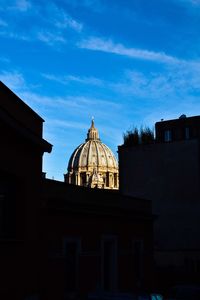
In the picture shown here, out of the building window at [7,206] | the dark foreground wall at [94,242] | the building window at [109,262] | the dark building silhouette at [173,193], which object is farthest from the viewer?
the dark building silhouette at [173,193]

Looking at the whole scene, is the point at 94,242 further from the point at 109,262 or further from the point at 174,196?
the point at 174,196

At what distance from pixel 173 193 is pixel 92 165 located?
108 metres

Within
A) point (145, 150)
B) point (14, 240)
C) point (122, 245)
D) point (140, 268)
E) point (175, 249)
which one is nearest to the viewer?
point (14, 240)

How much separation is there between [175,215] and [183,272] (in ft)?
16.8

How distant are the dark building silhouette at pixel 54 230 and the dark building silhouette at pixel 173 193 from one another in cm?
945

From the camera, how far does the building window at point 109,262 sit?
74.2 ft

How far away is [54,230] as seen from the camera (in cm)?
1817

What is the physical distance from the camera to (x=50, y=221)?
1794cm

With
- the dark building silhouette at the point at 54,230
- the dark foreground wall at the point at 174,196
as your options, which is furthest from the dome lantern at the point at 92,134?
the dark building silhouette at the point at 54,230

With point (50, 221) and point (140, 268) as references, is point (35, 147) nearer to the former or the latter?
point (50, 221)

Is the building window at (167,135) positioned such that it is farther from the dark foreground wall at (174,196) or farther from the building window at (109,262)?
the building window at (109,262)

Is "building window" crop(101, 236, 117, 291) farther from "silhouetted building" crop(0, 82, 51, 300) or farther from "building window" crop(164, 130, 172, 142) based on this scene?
"building window" crop(164, 130, 172, 142)

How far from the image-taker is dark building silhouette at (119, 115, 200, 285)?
36281 millimetres

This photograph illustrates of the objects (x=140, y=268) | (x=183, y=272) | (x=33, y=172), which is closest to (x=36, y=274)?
(x=33, y=172)
